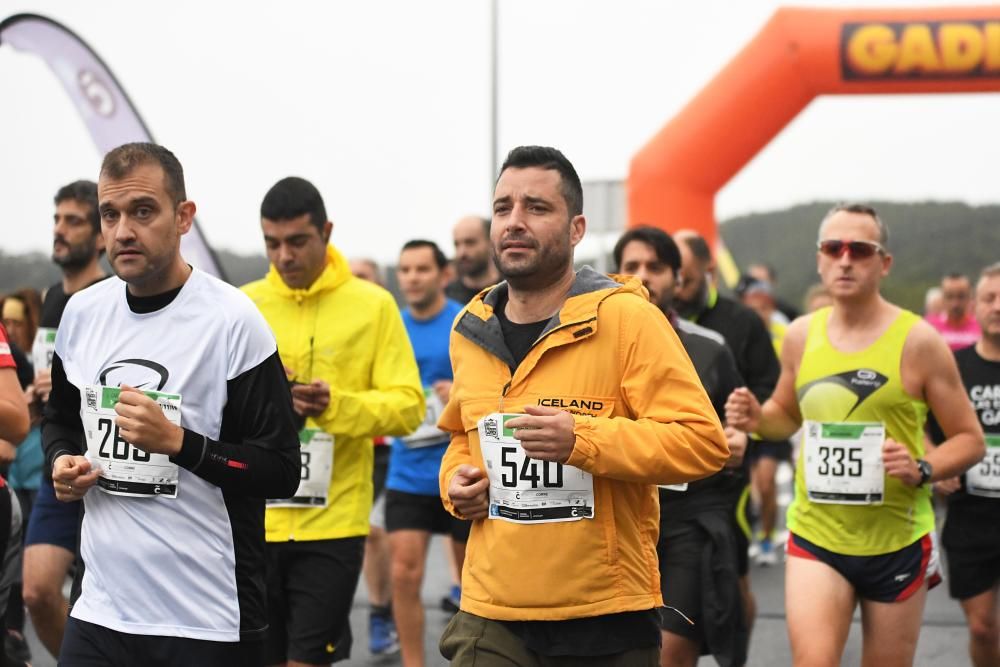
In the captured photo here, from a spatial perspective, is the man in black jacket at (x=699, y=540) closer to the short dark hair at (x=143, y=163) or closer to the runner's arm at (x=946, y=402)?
the runner's arm at (x=946, y=402)

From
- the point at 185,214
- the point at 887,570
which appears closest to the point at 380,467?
the point at 887,570

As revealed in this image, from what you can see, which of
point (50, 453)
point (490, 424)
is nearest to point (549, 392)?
point (490, 424)

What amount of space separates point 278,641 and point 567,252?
7.33 ft

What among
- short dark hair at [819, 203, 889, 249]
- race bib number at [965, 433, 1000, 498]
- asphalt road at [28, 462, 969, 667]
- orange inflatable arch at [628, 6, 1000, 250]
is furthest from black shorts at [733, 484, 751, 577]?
orange inflatable arch at [628, 6, 1000, 250]

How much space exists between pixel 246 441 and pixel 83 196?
106 inches

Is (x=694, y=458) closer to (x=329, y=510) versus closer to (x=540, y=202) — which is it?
(x=540, y=202)

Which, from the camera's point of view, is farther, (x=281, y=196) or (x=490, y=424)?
(x=281, y=196)

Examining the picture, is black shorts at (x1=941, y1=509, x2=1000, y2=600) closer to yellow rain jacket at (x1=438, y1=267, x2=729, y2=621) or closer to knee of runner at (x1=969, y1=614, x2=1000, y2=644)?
knee of runner at (x1=969, y1=614, x2=1000, y2=644)

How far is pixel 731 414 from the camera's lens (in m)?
5.26

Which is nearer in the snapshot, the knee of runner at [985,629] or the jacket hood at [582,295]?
the jacket hood at [582,295]

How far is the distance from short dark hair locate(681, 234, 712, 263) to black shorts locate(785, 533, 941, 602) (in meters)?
2.02

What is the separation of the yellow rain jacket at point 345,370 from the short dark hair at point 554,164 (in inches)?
68.0

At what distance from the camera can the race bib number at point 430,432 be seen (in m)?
7.52

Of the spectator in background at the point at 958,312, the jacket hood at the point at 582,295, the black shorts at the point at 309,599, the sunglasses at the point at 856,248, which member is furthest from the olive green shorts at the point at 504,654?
the spectator in background at the point at 958,312
